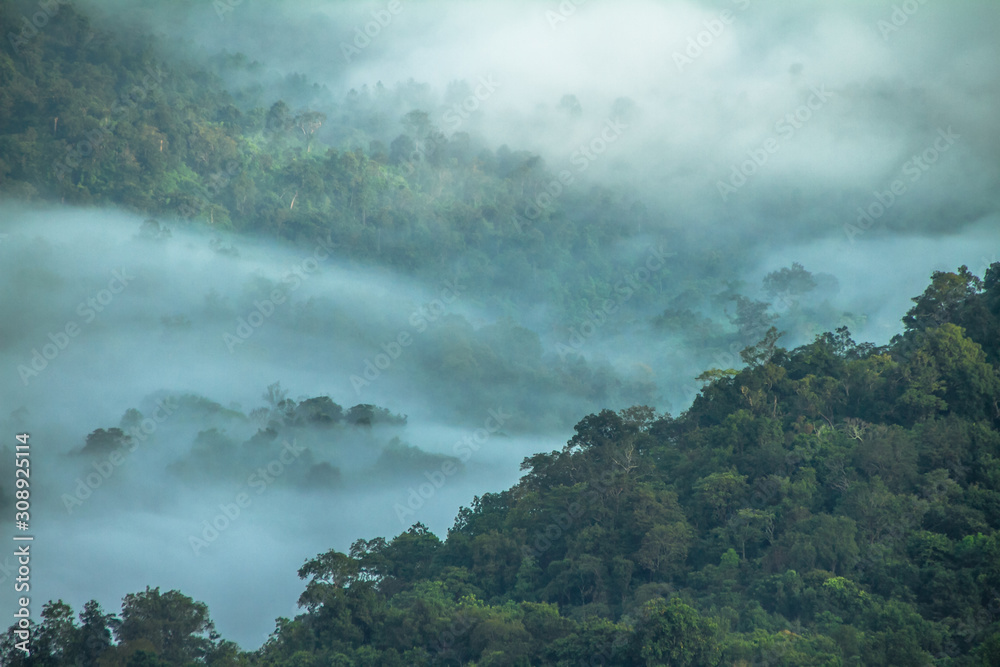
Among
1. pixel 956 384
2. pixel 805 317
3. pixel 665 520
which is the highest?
pixel 805 317

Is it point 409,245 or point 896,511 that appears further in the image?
point 409,245

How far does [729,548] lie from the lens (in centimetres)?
4250

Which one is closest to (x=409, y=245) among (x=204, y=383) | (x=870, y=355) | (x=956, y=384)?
(x=204, y=383)

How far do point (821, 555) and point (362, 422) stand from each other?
158ft

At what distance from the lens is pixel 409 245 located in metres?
108

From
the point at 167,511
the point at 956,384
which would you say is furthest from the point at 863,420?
the point at 167,511

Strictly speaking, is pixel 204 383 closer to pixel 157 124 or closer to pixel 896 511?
pixel 157 124

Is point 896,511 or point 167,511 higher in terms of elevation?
point 167,511

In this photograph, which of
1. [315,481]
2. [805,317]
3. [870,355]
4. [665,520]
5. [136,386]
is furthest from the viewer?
[805,317]

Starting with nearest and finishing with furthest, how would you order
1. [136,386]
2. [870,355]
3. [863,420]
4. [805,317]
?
[863,420], [870,355], [136,386], [805,317]

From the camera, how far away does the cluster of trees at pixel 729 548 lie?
35.2 m

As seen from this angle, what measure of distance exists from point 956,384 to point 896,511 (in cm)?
729

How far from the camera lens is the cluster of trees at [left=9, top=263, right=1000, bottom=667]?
35.2 m

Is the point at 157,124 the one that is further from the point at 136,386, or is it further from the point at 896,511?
the point at 896,511
